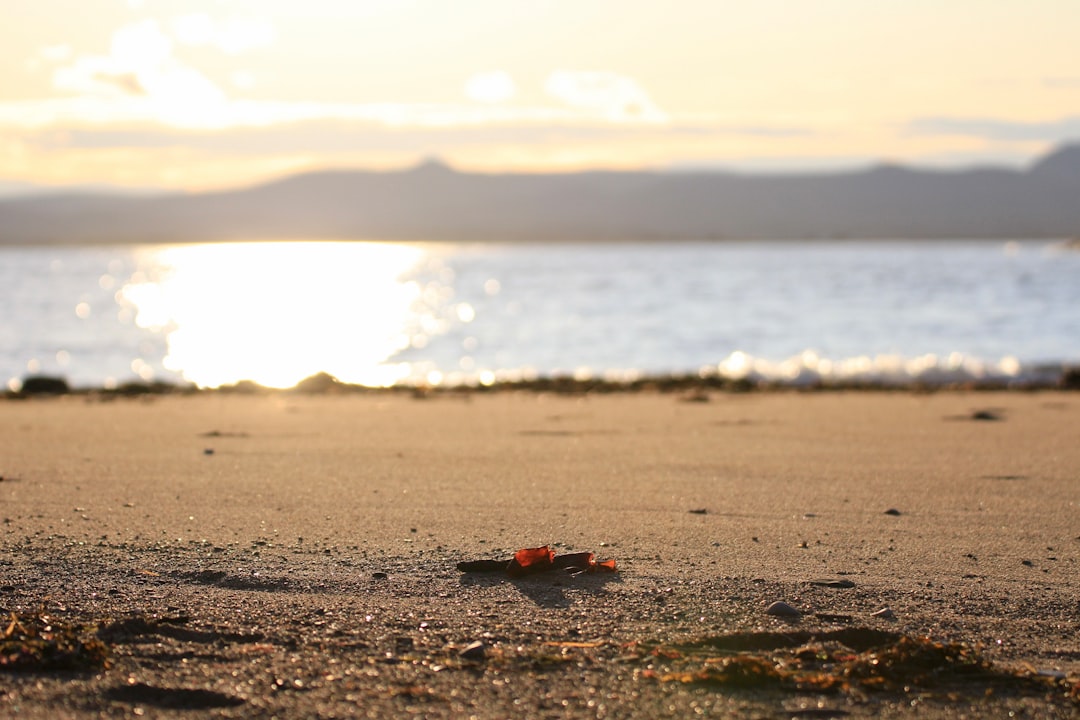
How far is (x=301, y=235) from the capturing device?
169875mm

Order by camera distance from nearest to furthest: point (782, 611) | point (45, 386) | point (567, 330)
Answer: point (782, 611) → point (45, 386) → point (567, 330)

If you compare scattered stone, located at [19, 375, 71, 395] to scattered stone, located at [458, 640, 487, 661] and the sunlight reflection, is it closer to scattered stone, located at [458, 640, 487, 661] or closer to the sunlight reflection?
the sunlight reflection

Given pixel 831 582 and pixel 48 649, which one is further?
pixel 831 582

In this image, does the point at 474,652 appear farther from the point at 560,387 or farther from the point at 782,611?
the point at 560,387

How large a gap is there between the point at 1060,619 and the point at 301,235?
17158 cm

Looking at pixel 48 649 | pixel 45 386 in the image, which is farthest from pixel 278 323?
pixel 48 649

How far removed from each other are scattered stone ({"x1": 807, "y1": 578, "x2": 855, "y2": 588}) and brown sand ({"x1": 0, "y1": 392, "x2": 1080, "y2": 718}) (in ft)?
0.11

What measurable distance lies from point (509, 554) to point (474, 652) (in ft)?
3.31

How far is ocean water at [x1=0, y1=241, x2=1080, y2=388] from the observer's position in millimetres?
19391

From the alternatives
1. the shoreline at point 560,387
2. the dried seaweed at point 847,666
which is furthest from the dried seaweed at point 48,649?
the shoreline at point 560,387

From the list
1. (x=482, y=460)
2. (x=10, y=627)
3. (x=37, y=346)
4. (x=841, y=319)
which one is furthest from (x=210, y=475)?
(x=841, y=319)

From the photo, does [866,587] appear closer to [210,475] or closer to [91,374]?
[210,475]

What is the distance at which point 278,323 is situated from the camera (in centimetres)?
3728

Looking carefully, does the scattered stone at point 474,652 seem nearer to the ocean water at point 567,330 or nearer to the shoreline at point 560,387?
the shoreline at point 560,387
